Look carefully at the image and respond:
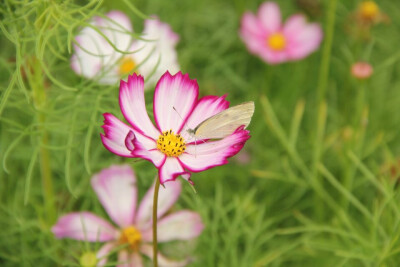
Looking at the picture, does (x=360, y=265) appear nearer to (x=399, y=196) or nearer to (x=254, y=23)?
(x=399, y=196)

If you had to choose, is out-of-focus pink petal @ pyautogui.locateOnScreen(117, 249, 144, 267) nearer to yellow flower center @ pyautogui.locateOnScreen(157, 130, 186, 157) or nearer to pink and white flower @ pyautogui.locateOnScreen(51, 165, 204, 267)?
pink and white flower @ pyautogui.locateOnScreen(51, 165, 204, 267)

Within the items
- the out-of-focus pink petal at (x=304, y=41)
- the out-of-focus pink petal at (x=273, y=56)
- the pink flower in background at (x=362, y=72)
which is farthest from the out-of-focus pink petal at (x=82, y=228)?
the out-of-focus pink petal at (x=304, y=41)

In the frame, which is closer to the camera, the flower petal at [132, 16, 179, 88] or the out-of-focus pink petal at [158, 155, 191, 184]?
the out-of-focus pink petal at [158, 155, 191, 184]

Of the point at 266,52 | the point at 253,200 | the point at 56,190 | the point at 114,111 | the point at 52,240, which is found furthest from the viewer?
the point at 266,52

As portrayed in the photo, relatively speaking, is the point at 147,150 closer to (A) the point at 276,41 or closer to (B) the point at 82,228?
(B) the point at 82,228

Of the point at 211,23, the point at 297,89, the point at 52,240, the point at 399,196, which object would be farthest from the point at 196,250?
the point at 211,23

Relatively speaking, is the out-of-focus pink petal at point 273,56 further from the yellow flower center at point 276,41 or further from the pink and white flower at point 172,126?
the pink and white flower at point 172,126

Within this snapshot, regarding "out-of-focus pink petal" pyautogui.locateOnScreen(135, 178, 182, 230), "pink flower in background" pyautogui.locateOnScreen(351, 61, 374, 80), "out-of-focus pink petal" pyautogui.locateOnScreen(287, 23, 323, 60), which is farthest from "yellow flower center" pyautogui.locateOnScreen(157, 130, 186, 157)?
"out-of-focus pink petal" pyautogui.locateOnScreen(287, 23, 323, 60)
